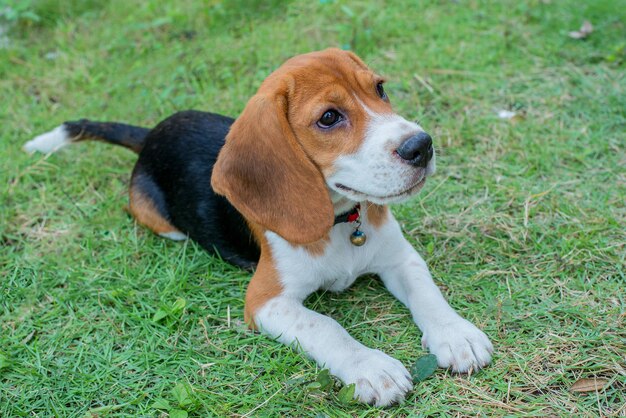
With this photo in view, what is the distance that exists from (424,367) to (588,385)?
2.48 ft

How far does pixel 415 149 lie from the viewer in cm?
327

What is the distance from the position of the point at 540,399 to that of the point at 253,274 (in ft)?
6.12

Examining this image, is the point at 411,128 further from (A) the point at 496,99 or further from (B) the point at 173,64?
(B) the point at 173,64

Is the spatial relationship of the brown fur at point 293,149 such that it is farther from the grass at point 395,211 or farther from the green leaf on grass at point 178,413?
the green leaf on grass at point 178,413

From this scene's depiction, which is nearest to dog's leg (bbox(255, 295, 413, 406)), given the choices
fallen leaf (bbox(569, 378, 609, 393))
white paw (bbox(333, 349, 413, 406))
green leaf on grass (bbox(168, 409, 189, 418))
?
white paw (bbox(333, 349, 413, 406))

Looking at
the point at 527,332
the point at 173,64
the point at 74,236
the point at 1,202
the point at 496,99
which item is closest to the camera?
the point at 527,332

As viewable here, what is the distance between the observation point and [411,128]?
11.1 ft

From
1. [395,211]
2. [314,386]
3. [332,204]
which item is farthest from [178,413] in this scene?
[395,211]

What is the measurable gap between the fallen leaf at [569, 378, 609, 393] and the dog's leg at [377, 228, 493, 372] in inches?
16.3

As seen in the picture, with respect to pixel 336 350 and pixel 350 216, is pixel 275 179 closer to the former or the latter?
pixel 350 216

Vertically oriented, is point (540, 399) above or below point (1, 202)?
above

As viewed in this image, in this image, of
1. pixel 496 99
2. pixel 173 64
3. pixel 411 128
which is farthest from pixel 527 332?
pixel 173 64

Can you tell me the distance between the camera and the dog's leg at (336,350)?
3252 mm

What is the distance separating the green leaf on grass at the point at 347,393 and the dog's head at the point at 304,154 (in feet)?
2.41
